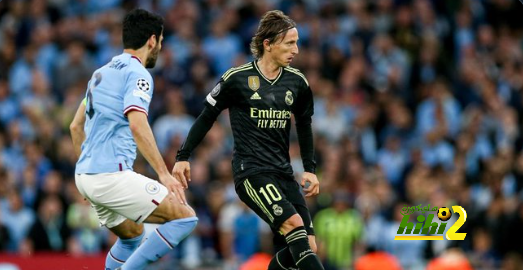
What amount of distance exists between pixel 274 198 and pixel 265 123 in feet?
2.26

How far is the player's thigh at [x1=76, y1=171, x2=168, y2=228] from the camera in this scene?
27.9 feet

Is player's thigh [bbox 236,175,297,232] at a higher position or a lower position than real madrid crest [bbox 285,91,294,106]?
lower

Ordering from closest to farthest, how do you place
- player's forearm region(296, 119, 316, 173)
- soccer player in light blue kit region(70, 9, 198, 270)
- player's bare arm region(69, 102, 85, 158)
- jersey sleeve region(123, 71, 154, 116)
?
1. jersey sleeve region(123, 71, 154, 116)
2. soccer player in light blue kit region(70, 9, 198, 270)
3. player's bare arm region(69, 102, 85, 158)
4. player's forearm region(296, 119, 316, 173)

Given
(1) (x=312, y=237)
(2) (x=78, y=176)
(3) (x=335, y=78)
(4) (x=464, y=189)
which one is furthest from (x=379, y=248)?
(2) (x=78, y=176)

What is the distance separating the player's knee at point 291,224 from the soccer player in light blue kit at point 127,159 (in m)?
0.79

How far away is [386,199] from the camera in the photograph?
1565cm

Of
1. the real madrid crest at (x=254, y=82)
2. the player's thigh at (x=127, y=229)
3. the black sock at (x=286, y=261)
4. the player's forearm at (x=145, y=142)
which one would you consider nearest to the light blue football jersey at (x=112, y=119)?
the player's forearm at (x=145, y=142)

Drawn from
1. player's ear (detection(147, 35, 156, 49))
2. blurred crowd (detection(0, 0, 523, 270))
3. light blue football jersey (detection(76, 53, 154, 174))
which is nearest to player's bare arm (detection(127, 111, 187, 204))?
light blue football jersey (detection(76, 53, 154, 174))

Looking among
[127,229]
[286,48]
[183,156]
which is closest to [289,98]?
Answer: [286,48]

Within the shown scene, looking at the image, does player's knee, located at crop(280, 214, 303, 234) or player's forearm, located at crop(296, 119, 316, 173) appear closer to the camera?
player's knee, located at crop(280, 214, 303, 234)

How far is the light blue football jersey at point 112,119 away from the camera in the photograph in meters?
8.53

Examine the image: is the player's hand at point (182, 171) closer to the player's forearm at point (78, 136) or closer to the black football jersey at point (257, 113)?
the black football jersey at point (257, 113)

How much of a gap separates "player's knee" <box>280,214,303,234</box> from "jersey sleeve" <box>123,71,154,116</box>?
153 cm

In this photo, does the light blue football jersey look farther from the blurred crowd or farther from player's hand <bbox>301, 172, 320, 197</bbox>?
the blurred crowd
